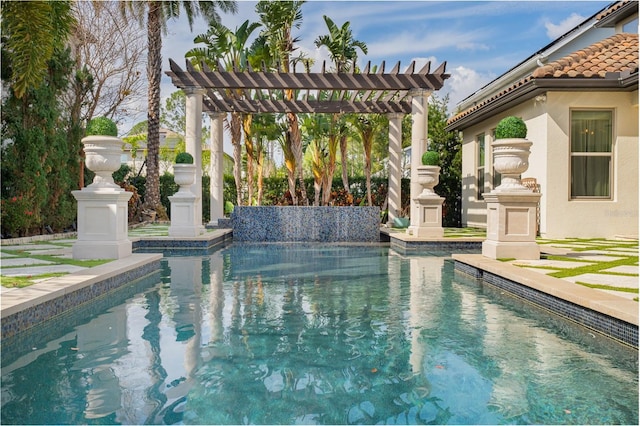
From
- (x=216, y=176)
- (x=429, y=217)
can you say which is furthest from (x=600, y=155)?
(x=216, y=176)

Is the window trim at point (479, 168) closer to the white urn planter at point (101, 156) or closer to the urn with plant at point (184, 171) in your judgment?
the urn with plant at point (184, 171)

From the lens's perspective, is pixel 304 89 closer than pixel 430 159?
No

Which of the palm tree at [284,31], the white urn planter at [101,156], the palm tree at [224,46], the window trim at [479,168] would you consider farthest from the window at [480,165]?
the white urn planter at [101,156]

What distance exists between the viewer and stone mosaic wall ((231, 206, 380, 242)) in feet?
47.5

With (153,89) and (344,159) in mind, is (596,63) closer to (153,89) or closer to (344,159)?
(344,159)

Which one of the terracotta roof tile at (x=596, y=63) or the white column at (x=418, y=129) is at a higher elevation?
the terracotta roof tile at (x=596, y=63)

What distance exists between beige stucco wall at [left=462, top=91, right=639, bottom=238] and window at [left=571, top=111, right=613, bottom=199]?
176 mm

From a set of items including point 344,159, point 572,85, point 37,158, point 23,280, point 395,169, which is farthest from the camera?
point 344,159

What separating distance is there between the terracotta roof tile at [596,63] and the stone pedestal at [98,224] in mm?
9398

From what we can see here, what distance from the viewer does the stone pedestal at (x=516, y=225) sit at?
7.92 metres

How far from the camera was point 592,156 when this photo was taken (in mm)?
12086

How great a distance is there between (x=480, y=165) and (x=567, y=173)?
4.62m

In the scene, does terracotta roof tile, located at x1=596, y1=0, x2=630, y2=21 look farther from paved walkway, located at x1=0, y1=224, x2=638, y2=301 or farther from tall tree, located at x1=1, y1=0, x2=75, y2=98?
tall tree, located at x1=1, y1=0, x2=75, y2=98

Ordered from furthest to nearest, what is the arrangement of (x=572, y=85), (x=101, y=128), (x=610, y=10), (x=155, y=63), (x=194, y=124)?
(x=155, y=63), (x=610, y=10), (x=194, y=124), (x=572, y=85), (x=101, y=128)
